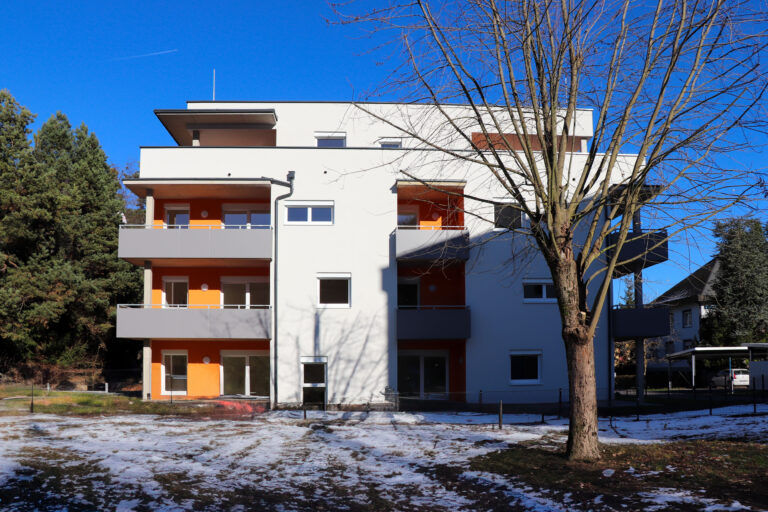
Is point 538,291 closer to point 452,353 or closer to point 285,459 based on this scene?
point 452,353

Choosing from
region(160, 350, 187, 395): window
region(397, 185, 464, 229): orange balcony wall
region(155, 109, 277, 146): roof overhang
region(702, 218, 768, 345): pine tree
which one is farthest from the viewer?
region(702, 218, 768, 345): pine tree

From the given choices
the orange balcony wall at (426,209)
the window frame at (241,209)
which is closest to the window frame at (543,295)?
the orange balcony wall at (426,209)

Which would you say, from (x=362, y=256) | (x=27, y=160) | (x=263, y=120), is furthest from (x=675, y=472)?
(x=27, y=160)

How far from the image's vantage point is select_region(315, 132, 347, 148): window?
2503 centimetres

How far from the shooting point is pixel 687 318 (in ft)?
155

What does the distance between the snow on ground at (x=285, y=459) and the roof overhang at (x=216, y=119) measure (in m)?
12.4

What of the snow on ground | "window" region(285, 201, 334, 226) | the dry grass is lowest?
the snow on ground

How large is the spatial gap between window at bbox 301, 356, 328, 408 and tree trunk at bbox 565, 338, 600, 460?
13349 mm

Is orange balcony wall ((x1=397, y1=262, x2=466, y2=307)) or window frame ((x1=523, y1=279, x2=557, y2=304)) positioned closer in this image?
window frame ((x1=523, y1=279, x2=557, y2=304))

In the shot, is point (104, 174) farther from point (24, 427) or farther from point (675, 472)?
point (675, 472)

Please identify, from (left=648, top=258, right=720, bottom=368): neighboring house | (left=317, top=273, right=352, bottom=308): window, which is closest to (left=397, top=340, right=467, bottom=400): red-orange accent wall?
(left=317, top=273, right=352, bottom=308): window

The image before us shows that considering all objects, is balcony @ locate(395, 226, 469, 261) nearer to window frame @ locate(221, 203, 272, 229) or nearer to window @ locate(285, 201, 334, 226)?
window @ locate(285, 201, 334, 226)

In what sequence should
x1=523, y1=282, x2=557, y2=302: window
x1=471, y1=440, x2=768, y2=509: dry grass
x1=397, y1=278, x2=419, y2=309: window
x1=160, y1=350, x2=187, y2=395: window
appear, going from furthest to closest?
x1=397, y1=278, x2=419, y2=309: window
x1=160, y1=350, x2=187, y2=395: window
x1=523, y1=282, x2=557, y2=302: window
x1=471, y1=440, x2=768, y2=509: dry grass

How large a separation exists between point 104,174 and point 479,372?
23724mm
